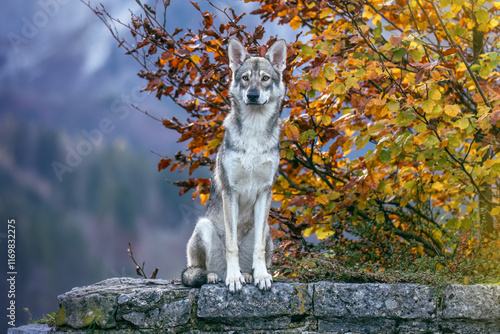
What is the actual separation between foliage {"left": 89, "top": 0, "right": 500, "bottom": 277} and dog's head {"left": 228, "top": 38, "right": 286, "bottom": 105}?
0.41 meters

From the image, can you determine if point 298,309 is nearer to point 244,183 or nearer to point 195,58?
point 244,183

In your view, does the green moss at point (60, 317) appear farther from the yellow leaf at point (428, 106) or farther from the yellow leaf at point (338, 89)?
the yellow leaf at point (428, 106)

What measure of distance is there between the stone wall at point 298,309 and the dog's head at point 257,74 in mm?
1678

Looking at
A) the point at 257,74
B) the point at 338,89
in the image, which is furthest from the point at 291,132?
the point at 257,74

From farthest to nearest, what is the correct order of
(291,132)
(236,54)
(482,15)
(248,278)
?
1. (291,132)
2. (482,15)
3. (236,54)
4. (248,278)

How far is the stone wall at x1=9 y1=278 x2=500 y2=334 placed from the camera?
14.4 ft

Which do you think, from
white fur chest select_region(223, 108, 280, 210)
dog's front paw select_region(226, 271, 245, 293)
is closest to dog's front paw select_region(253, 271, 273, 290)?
dog's front paw select_region(226, 271, 245, 293)

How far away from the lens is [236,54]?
4.81 m

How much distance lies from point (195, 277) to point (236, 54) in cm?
210

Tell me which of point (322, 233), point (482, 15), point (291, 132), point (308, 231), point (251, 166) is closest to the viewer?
point (251, 166)

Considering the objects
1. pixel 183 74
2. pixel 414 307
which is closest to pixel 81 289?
pixel 183 74

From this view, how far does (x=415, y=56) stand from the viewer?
5.04m

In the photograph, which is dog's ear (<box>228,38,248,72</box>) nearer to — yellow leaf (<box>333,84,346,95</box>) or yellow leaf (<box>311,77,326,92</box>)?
yellow leaf (<box>311,77,326,92</box>)

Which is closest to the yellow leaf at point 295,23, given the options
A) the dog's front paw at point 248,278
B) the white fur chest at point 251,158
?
the white fur chest at point 251,158
